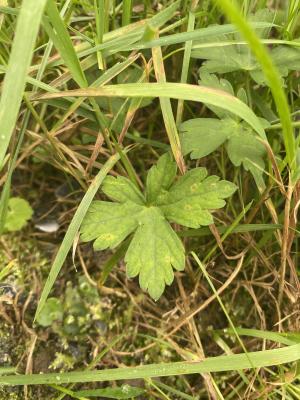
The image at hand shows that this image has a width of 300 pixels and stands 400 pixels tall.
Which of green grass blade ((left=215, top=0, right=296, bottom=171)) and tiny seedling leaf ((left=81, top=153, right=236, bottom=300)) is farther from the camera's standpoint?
tiny seedling leaf ((left=81, top=153, right=236, bottom=300))

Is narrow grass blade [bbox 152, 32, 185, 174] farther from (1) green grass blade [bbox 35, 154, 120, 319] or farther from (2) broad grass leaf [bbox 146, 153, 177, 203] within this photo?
(1) green grass blade [bbox 35, 154, 120, 319]

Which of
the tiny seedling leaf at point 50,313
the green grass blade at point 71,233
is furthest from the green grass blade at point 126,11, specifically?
the tiny seedling leaf at point 50,313

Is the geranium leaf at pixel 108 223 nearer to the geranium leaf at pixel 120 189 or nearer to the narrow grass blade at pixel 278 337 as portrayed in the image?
the geranium leaf at pixel 120 189

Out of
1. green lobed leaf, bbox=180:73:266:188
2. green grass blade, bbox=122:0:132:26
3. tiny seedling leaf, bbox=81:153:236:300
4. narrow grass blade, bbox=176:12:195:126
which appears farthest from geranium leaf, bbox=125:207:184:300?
green grass blade, bbox=122:0:132:26

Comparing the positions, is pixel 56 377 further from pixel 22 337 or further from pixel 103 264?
pixel 103 264

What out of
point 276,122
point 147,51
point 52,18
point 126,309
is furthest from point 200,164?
point 52,18

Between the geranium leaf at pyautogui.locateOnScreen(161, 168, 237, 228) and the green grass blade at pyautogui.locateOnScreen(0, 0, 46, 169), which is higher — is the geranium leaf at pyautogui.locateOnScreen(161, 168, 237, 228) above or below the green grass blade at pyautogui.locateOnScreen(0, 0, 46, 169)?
below
